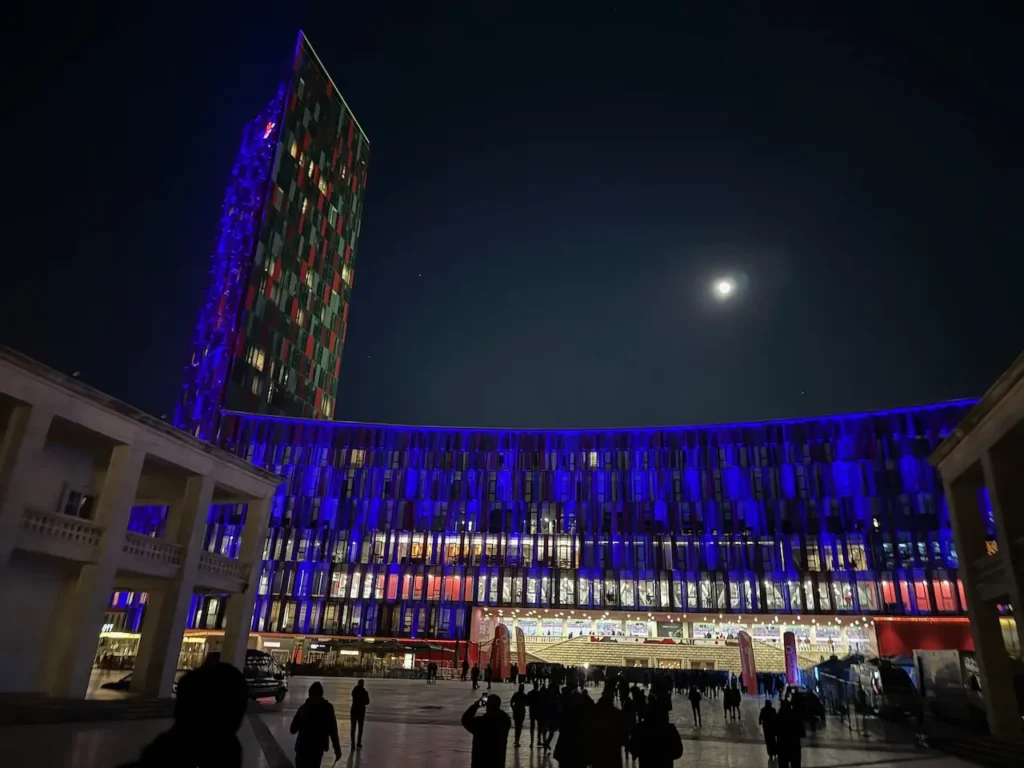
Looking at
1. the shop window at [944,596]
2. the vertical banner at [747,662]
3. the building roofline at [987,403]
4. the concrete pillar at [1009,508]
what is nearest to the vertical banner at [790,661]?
the vertical banner at [747,662]

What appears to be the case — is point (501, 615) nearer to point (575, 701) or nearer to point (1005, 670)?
point (1005, 670)

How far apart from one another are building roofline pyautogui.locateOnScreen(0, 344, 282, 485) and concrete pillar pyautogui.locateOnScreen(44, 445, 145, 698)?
1.08 meters

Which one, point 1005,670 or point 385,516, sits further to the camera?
point 385,516

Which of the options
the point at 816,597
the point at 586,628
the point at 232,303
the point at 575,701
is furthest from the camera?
the point at 232,303

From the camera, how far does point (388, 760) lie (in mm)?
12727

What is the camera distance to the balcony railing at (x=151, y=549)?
20953 mm

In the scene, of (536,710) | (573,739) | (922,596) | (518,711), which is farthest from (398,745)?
(922,596)

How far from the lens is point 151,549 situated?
855 inches

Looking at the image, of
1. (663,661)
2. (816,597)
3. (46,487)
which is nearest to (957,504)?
(46,487)

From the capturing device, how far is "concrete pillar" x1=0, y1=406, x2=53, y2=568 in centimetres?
1755

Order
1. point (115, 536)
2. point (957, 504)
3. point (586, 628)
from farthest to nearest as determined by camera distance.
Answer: point (586, 628), point (957, 504), point (115, 536)

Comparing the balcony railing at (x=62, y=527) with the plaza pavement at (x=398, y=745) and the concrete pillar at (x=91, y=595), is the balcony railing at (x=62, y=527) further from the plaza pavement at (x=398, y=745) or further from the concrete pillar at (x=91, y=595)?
the plaza pavement at (x=398, y=745)

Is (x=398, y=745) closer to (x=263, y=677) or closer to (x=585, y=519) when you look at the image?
(x=263, y=677)

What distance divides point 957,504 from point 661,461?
5036 centimetres
